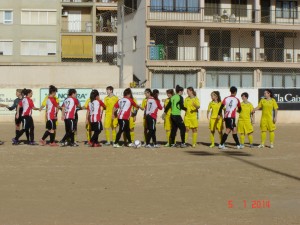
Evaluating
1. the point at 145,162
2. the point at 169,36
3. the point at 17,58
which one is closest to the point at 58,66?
the point at 169,36

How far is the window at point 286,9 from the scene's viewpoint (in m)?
54.7

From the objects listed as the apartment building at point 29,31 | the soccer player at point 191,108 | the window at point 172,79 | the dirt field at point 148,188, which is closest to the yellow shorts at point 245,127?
the soccer player at point 191,108

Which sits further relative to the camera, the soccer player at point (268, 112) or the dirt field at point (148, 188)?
the soccer player at point (268, 112)

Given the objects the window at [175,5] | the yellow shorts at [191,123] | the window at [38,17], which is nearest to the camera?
the yellow shorts at [191,123]

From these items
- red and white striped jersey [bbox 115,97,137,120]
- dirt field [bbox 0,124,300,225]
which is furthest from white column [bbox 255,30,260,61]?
dirt field [bbox 0,124,300,225]

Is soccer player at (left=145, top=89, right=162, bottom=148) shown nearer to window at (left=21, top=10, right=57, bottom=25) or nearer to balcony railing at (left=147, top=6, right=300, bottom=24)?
balcony railing at (left=147, top=6, right=300, bottom=24)

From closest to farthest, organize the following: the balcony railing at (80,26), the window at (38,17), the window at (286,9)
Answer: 1. the window at (286,9)
2. the window at (38,17)
3. the balcony railing at (80,26)

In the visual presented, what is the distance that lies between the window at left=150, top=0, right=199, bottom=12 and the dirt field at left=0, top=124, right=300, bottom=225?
32.9 meters

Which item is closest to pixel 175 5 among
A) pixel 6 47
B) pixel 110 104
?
pixel 6 47

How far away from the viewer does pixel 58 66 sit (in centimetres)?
5412

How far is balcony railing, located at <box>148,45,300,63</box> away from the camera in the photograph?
5069 cm

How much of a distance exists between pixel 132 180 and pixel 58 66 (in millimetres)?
42006

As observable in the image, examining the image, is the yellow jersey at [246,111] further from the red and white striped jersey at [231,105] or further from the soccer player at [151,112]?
the soccer player at [151,112]

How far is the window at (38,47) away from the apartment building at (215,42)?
14.5 m
